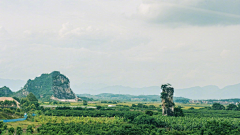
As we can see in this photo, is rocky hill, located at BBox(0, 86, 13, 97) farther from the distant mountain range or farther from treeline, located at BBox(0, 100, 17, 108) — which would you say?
treeline, located at BBox(0, 100, 17, 108)

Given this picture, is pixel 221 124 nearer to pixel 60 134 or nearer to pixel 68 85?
pixel 60 134

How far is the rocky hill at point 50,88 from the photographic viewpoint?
159 meters

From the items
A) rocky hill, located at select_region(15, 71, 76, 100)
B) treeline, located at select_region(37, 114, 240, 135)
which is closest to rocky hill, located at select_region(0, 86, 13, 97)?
rocky hill, located at select_region(15, 71, 76, 100)

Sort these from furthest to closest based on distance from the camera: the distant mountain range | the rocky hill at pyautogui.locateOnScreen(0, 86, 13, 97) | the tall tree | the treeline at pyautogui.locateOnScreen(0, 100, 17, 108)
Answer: the distant mountain range → the rocky hill at pyautogui.locateOnScreen(0, 86, 13, 97) → the treeline at pyautogui.locateOnScreen(0, 100, 17, 108) → the tall tree

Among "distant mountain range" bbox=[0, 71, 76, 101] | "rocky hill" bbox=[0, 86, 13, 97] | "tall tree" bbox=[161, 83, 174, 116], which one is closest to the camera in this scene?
"tall tree" bbox=[161, 83, 174, 116]

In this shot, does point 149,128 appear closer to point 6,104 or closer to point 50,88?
point 6,104

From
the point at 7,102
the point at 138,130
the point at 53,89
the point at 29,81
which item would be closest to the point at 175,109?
the point at 138,130

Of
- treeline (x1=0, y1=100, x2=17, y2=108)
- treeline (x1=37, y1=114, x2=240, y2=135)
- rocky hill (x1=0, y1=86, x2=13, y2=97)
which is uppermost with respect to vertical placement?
rocky hill (x1=0, y1=86, x2=13, y2=97)

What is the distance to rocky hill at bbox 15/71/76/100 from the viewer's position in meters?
159

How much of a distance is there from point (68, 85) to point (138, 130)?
133 m

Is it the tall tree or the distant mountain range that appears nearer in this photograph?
the tall tree

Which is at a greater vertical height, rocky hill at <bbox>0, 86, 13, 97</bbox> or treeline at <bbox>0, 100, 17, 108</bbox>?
rocky hill at <bbox>0, 86, 13, 97</bbox>

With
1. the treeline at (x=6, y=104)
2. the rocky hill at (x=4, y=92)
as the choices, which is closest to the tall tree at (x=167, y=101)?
the treeline at (x=6, y=104)

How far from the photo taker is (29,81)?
171750mm
